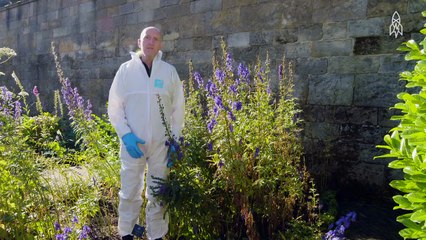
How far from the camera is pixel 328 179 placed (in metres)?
4.36

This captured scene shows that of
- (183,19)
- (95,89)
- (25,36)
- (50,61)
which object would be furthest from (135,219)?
(25,36)

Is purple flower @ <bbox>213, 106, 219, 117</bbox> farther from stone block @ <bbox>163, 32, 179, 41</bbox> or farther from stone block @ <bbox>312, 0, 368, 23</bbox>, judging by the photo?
stone block @ <bbox>163, 32, 179, 41</bbox>

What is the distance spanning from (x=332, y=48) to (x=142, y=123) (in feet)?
8.05

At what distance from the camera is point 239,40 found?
530 cm

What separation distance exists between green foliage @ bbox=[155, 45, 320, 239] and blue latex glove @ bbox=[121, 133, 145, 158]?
0.27 meters

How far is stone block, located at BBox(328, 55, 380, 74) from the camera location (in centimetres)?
411

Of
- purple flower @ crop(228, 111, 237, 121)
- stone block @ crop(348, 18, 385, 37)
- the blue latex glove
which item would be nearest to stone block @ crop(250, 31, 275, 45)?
stone block @ crop(348, 18, 385, 37)

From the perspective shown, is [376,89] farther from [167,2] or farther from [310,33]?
[167,2]

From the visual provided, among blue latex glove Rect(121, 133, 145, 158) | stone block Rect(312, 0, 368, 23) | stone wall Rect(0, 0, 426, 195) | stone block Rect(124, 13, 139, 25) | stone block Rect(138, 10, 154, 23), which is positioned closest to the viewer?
blue latex glove Rect(121, 133, 145, 158)

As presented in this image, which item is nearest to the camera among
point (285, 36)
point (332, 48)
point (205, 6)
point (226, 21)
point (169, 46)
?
point (332, 48)

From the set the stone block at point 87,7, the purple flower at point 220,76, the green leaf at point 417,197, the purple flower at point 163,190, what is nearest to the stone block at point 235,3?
the purple flower at point 220,76

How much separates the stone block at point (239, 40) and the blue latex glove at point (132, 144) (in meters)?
2.77

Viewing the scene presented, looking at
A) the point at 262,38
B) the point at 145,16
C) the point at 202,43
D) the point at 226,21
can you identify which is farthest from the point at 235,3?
the point at 145,16

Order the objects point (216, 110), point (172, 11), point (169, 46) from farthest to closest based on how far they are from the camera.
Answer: point (169, 46) → point (172, 11) → point (216, 110)
